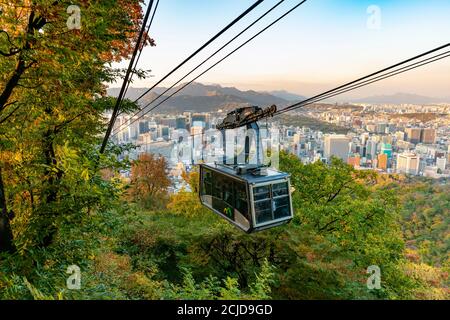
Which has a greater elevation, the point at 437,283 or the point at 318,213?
the point at 318,213

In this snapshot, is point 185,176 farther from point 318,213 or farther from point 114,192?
point 114,192

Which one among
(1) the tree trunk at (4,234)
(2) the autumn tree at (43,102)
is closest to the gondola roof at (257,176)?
(2) the autumn tree at (43,102)

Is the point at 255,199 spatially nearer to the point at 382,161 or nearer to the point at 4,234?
the point at 4,234

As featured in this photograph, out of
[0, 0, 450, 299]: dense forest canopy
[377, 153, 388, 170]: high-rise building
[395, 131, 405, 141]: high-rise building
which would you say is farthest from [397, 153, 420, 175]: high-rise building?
[0, 0, 450, 299]: dense forest canopy

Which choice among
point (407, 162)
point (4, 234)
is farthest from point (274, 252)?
point (407, 162)
